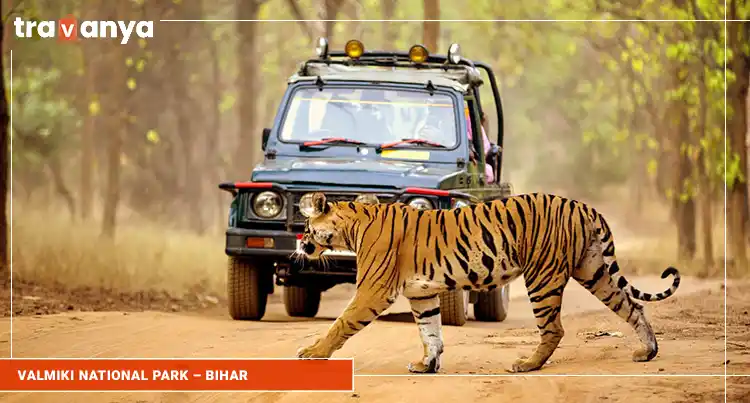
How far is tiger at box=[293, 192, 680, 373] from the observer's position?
27.2ft

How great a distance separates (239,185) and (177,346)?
1.47m

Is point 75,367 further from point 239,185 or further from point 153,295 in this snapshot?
point 153,295

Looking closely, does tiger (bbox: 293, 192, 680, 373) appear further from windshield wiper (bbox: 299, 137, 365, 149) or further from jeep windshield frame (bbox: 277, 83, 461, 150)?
jeep windshield frame (bbox: 277, 83, 461, 150)

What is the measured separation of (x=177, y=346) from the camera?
371 inches

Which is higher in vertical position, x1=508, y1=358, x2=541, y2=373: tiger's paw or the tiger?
the tiger

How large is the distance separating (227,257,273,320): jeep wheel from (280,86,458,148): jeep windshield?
113 cm

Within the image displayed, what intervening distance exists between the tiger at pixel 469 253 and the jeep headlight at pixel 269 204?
1.89 meters

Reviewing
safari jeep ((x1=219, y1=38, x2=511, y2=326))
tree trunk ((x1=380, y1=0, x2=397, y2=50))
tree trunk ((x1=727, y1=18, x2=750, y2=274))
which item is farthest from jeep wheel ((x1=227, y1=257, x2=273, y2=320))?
tree trunk ((x1=380, y1=0, x2=397, y2=50))

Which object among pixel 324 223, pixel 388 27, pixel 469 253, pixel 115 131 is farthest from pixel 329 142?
pixel 388 27

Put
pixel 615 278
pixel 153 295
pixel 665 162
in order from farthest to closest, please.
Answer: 1. pixel 665 162
2. pixel 153 295
3. pixel 615 278

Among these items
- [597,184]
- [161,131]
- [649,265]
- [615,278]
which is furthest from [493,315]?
[597,184]

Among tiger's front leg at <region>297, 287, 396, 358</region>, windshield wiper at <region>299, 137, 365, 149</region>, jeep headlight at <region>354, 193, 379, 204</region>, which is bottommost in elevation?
tiger's front leg at <region>297, 287, 396, 358</region>

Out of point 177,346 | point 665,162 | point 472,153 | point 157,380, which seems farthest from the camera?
point 665,162

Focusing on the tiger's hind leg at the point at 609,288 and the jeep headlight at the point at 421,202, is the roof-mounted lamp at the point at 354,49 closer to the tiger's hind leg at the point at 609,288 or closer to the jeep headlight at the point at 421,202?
the jeep headlight at the point at 421,202
